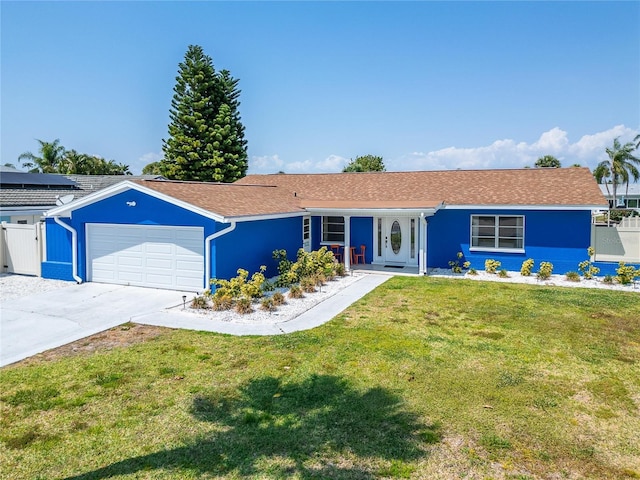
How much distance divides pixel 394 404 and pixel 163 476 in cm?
315

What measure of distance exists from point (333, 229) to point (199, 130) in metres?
23.2

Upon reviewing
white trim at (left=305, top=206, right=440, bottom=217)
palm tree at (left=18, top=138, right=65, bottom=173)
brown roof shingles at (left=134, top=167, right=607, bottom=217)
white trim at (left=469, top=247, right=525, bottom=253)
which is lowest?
white trim at (left=469, top=247, right=525, bottom=253)

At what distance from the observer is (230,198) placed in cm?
1567

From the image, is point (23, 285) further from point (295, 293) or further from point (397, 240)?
point (397, 240)

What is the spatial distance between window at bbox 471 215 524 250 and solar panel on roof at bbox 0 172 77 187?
23897mm

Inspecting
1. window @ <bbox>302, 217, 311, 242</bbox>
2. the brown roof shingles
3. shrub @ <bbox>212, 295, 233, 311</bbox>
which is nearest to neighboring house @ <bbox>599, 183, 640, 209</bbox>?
the brown roof shingles

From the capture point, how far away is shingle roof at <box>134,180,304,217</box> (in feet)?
44.6

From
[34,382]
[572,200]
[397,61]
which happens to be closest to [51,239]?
[34,382]

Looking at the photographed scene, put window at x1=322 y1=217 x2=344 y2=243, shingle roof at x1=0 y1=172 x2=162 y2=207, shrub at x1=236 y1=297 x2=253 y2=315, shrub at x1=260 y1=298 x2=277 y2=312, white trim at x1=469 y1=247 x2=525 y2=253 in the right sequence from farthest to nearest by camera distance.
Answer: shingle roof at x1=0 y1=172 x2=162 y2=207 < window at x1=322 y1=217 x2=344 y2=243 < white trim at x1=469 y1=247 x2=525 y2=253 < shrub at x1=260 y1=298 x2=277 y2=312 < shrub at x1=236 y1=297 x2=253 y2=315

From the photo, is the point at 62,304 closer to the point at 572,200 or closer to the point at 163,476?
the point at 163,476

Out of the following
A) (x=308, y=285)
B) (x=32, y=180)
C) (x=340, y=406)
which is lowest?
(x=340, y=406)

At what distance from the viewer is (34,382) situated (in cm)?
700

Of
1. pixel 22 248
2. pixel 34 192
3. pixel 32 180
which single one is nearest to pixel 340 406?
pixel 22 248

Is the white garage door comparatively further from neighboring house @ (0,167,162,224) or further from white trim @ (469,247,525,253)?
white trim @ (469,247,525,253)
